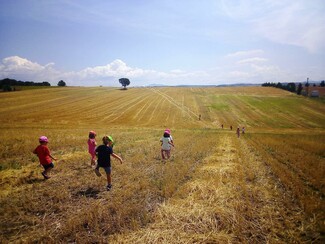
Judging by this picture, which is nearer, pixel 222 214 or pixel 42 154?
pixel 222 214

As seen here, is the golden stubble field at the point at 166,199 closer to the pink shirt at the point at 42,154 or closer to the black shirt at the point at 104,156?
the pink shirt at the point at 42,154

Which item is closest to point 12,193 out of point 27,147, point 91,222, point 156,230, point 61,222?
point 61,222

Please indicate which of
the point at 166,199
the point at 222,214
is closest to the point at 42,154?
the point at 166,199

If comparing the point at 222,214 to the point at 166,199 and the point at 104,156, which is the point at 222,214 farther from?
the point at 104,156

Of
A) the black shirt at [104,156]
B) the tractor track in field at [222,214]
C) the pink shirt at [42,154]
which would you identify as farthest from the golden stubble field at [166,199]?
the black shirt at [104,156]

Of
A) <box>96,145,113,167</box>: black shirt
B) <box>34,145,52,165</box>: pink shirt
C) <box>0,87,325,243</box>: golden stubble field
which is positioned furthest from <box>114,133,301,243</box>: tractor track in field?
<box>34,145,52,165</box>: pink shirt

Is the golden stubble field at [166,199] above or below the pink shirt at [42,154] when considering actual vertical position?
below

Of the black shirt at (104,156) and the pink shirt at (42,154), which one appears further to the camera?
the pink shirt at (42,154)

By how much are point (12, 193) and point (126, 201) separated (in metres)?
4.20

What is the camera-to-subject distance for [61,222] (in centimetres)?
591

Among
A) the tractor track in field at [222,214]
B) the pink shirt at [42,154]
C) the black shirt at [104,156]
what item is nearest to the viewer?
the tractor track in field at [222,214]

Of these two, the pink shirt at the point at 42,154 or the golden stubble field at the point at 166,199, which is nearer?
the golden stubble field at the point at 166,199

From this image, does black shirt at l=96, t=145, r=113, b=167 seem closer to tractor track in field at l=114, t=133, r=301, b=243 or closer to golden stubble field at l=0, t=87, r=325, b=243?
golden stubble field at l=0, t=87, r=325, b=243

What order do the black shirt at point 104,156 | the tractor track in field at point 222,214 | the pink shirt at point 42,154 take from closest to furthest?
the tractor track in field at point 222,214 → the black shirt at point 104,156 → the pink shirt at point 42,154
